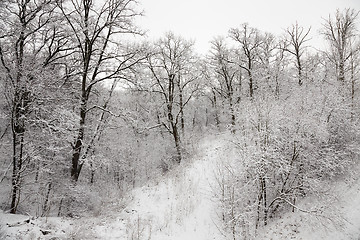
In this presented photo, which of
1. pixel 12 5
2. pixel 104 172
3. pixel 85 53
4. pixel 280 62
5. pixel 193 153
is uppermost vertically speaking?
pixel 280 62

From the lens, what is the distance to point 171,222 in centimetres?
984

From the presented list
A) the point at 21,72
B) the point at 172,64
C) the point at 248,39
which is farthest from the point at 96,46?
the point at 248,39

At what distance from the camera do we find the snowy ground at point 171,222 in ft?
24.0

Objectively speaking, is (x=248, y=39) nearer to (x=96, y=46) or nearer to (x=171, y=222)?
(x=96, y=46)

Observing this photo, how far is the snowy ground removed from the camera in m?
7.32

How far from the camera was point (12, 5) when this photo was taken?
8602 mm

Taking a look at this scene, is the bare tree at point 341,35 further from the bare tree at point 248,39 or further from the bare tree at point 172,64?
the bare tree at point 172,64

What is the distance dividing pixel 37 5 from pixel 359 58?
19.8 meters

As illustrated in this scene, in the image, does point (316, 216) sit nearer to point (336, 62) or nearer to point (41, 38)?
point (336, 62)

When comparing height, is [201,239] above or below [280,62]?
below

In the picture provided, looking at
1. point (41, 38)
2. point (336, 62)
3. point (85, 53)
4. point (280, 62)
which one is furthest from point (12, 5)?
point (280, 62)

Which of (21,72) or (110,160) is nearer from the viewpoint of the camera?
(21,72)

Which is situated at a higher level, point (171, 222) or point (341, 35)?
point (341, 35)

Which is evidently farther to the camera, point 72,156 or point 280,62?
point 280,62
